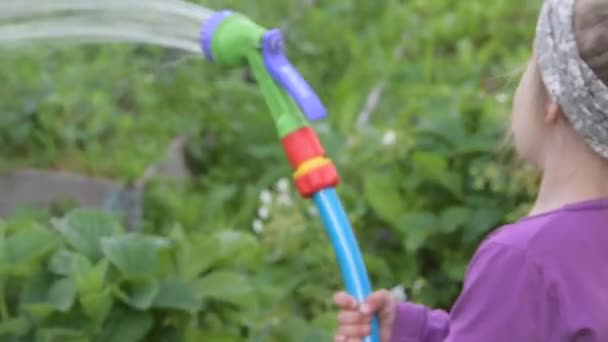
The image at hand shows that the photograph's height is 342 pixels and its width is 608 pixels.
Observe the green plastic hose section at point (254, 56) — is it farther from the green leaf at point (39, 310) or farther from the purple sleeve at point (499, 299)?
the green leaf at point (39, 310)

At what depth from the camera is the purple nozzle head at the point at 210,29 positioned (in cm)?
240

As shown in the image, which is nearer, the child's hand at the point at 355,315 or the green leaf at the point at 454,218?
the child's hand at the point at 355,315

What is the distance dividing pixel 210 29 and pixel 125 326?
2.58 ft

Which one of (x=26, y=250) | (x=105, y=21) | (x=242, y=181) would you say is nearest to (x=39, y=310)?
(x=26, y=250)

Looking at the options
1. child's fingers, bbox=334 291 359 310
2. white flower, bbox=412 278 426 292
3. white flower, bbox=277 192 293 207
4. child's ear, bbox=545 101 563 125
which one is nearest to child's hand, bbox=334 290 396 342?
child's fingers, bbox=334 291 359 310

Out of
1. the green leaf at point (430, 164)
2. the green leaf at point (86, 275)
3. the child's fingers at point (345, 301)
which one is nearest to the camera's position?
the child's fingers at point (345, 301)

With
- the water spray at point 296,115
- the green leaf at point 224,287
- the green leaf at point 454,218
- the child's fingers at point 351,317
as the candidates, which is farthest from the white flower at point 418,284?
the child's fingers at point 351,317

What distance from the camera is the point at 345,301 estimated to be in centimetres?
218

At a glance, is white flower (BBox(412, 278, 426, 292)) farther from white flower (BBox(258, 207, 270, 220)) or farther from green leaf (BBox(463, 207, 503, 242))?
white flower (BBox(258, 207, 270, 220))

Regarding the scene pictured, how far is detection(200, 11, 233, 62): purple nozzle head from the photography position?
240 centimetres

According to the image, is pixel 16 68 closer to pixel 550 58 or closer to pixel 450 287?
pixel 450 287

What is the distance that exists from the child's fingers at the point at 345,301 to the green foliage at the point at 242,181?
2.55ft

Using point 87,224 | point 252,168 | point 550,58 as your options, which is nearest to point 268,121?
point 252,168

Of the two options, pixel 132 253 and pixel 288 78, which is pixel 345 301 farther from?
pixel 132 253
